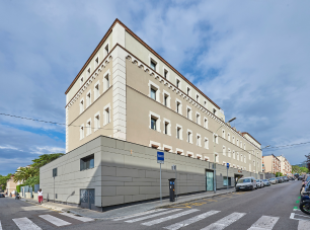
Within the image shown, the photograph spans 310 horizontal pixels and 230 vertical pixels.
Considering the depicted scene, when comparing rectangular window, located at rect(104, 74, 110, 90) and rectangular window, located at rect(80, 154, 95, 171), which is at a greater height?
rectangular window, located at rect(104, 74, 110, 90)

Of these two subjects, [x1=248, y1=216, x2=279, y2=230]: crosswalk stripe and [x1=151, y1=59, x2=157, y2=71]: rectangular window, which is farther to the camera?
[x1=151, y1=59, x2=157, y2=71]: rectangular window

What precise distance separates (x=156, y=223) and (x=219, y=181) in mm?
24356

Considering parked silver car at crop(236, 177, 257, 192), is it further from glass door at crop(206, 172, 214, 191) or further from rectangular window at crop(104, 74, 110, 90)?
rectangular window at crop(104, 74, 110, 90)

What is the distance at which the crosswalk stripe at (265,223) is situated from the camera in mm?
7746

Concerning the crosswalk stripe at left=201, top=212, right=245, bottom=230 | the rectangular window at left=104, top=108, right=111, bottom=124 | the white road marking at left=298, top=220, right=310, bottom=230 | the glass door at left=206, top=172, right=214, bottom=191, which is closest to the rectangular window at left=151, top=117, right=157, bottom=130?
the rectangular window at left=104, top=108, right=111, bottom=124

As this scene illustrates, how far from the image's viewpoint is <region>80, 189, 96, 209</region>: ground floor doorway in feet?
45.7

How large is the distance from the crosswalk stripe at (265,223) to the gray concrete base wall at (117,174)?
827cm

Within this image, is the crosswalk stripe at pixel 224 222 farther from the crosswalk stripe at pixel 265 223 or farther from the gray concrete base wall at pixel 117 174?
the gray concrete base wall at pixel 117 174

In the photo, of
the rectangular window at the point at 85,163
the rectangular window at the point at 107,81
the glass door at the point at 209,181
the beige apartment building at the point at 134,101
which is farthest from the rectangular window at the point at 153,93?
the glass door at the point at 209,181

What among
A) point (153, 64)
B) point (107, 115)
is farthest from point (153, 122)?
point (153, 64)

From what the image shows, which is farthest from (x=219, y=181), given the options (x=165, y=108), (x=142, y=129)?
(x=142, y=129)

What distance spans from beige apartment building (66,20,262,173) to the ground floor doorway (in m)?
4.14

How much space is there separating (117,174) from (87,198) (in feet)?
8.91

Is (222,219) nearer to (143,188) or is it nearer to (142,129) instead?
(143,188)
